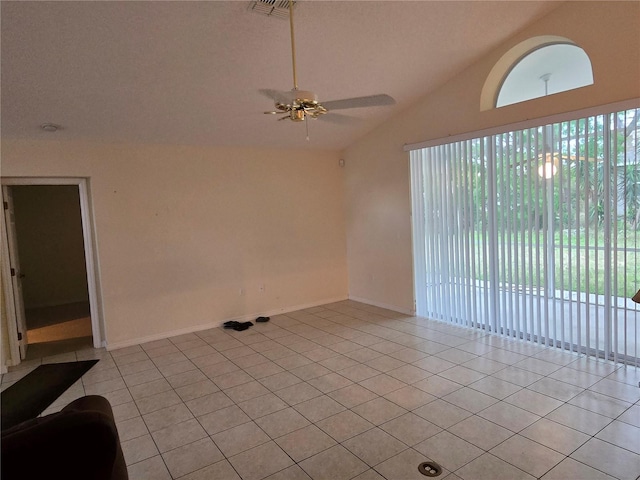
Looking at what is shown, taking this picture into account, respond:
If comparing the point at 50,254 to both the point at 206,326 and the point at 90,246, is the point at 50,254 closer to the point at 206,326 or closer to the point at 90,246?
the point at 90,246

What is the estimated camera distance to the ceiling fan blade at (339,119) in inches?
195

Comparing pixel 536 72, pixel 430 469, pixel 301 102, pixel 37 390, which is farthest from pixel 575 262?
pixel 37 390

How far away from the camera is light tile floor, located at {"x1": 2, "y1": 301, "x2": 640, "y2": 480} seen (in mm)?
2367

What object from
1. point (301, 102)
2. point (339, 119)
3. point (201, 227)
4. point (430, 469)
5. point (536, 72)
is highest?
point (536, 72)

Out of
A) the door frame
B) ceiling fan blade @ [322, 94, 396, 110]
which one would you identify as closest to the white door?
the door frame

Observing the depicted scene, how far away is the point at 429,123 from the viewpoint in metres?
4.95

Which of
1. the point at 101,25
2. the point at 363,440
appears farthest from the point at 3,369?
the point at 363,440

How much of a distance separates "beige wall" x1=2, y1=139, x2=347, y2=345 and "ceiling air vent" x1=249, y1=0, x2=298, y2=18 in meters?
2.65

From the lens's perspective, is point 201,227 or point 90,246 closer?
point 90,246

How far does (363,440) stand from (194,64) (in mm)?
3440

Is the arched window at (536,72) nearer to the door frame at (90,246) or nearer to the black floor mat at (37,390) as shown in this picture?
the door frame at (90,246)

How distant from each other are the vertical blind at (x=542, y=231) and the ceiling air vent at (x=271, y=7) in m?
2.65

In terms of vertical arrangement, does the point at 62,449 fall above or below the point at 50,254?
below

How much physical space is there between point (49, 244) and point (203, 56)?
616 cm
